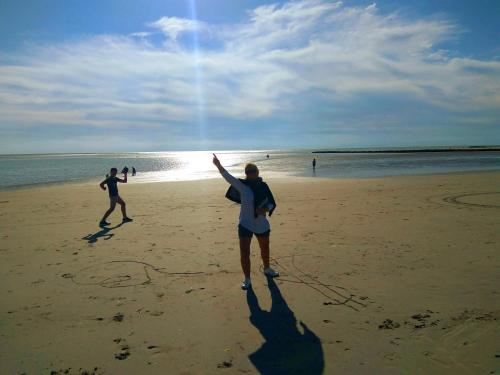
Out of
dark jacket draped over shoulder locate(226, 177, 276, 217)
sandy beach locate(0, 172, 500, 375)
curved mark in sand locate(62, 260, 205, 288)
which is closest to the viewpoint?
sandy beach locate(0, 172, 500, 375)

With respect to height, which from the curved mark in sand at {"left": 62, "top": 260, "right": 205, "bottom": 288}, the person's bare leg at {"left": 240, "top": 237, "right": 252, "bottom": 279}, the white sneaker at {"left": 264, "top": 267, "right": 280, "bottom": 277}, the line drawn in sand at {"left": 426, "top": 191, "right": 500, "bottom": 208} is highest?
the person's bare leg at {"left": 240, "top": 237, "right": 252, "bottom": 279}

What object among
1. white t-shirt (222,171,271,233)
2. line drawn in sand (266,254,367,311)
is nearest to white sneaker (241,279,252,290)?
line drawn in sand (266,254,367,311)

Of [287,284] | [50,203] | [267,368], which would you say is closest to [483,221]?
[287,284]

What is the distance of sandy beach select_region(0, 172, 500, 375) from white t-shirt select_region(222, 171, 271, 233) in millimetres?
933

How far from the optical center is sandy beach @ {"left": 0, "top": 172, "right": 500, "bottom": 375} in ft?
11.8

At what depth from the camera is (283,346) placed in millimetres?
3824

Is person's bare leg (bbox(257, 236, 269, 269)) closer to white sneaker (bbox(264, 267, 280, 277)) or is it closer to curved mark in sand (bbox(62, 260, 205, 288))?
white sneaker (bbox(264, 267, 280, 277))

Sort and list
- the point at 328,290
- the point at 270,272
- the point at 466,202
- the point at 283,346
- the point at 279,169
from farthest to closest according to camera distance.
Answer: the point at 279,169, the point at 466,202, the point at 270,272, the point at 328,290, the point at 283,346

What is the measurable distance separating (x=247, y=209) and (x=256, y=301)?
131cm

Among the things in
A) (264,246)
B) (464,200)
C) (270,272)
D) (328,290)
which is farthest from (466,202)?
(264,246)

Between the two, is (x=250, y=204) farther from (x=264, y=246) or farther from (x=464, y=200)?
(x=464, y=200)

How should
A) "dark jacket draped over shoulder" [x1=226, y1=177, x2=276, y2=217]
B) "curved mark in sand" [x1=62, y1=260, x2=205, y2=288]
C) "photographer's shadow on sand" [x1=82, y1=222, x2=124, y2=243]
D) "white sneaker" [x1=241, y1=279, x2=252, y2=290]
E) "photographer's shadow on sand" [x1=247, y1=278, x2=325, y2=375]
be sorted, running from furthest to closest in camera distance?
"photographer's shadow on sand" [x1=82, y1=222, x2=124, y2=243]
"curved mark in sand" [x1=62, y1=260, x2=205, y2=288]
"white sneaker" [x1=241, y1=279, x2=252, y2=290]
"dark jacket draped over shoulder" [x1=226, y1=177, x2=276, y2=217]
"photographer's shadow on sand" [x1=247, y1=278, x2=325, y2=375]

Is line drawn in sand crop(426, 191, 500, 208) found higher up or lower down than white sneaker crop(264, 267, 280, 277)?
higher up

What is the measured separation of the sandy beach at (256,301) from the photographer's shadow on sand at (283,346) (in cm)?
2
